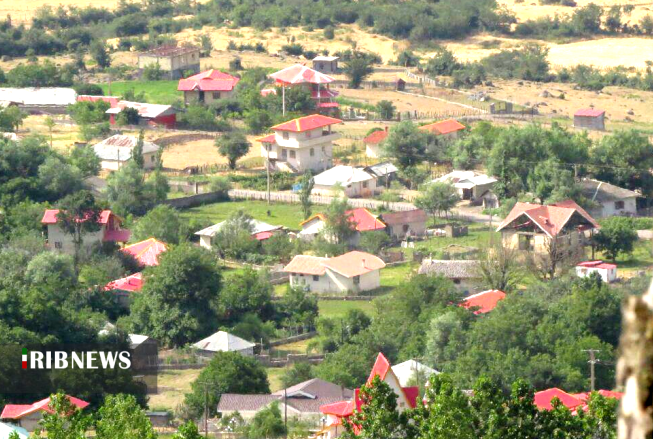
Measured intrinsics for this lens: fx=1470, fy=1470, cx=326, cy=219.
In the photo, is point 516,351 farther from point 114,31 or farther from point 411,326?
point 114,31

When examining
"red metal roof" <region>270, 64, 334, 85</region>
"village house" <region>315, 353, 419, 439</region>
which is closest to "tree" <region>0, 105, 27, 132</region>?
"red metal roof" <region>270, 64, 334, 85</region>

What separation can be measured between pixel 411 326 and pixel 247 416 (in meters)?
7.17

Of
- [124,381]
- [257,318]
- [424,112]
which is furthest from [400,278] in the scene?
[424,112]

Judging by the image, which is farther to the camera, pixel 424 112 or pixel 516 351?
pixel 424 112

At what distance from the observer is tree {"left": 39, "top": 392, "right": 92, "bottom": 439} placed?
19906 millimetres

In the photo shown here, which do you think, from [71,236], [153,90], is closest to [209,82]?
[153,90]

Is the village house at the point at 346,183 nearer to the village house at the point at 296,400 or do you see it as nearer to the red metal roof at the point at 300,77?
the red metal roof at the point at 300,77

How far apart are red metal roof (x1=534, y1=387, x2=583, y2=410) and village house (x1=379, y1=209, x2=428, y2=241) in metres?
19.8

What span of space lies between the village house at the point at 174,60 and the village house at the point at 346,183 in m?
23.1

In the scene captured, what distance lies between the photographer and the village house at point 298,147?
55406 mm

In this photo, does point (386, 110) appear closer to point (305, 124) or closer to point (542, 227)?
point (305, 124)

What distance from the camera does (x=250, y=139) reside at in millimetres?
60094

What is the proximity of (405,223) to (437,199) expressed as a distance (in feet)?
6.19

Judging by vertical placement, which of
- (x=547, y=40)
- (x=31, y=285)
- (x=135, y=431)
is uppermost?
(x=135, y=431)
